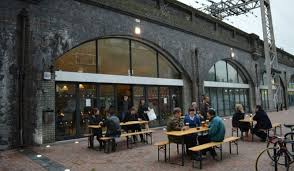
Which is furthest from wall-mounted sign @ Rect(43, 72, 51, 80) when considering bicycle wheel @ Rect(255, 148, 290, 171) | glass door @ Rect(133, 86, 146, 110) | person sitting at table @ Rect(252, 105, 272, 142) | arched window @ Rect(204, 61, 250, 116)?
arched window @ Rect(204, 61, 250, 116)

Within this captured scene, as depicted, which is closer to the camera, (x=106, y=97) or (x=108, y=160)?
(x=108, y=160)

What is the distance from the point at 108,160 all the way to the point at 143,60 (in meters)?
8.47

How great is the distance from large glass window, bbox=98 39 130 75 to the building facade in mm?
50

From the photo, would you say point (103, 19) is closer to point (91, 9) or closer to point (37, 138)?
point (91, 9)

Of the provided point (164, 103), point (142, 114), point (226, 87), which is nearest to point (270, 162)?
point (142, 114)

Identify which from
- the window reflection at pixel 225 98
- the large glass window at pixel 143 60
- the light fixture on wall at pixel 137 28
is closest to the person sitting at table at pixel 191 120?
the large glass window at pixel 143 60

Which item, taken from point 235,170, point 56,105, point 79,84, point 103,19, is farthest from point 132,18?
point 235,170

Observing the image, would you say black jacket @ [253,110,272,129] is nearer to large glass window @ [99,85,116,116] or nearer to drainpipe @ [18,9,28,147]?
large glass window @ [99,85,116,116]

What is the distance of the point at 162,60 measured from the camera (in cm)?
1634

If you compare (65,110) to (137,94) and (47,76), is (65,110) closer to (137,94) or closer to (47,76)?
(47,76)

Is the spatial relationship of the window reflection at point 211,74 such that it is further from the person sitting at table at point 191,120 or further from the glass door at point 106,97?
the person sitting at table at point 191,120

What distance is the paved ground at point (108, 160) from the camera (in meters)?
6.55

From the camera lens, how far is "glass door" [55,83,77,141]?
1070 cm

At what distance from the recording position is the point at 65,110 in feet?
36.1
